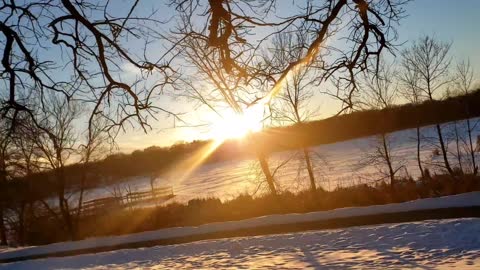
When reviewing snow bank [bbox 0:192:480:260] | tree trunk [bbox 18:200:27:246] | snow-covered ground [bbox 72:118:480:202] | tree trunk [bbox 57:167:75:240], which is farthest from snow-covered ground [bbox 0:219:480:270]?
tree trunk [bbox 18:200:27:246]

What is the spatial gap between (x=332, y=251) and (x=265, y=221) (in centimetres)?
448

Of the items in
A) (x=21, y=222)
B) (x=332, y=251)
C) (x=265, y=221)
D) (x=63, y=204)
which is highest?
(x=63, y=204)

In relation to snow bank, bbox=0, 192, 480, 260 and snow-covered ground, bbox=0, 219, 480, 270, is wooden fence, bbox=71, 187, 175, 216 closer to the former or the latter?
snow bank, bbox=0, 192, 480, 260

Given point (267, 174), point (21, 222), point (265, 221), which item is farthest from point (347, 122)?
point (21, 222)

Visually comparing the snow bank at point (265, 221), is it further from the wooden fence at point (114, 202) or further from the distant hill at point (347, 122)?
the wooden fence at point (114, 202)

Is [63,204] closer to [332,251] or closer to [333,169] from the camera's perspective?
[332,251]

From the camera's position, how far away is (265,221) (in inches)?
532

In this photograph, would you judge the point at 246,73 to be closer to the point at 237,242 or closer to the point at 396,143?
the point at 237,242

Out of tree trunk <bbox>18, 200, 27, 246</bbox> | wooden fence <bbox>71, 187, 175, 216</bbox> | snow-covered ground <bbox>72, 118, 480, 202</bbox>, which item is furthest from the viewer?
wooden fence <bbox>71, 187, 175, 216</bbox>

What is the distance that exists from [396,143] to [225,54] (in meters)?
42.8

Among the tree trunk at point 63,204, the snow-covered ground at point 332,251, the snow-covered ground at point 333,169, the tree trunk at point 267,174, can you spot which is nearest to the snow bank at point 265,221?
the snow-covered ground at point 332,251

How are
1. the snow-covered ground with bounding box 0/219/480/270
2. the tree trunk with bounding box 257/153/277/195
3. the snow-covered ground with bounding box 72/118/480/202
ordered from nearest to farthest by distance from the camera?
the snow-covered ground with bounding box 0/219/480/270
the tree trunk with bounding box 257/153/277/195
the snow-covered ground with bounding box 72/118/480/202

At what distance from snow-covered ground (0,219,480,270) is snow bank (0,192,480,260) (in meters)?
1.57

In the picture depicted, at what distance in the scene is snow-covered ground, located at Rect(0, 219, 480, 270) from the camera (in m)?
7.80
